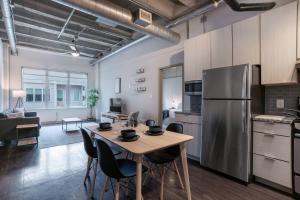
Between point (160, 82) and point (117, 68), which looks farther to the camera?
point (117, 68)

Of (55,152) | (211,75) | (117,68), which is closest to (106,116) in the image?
(117,68)

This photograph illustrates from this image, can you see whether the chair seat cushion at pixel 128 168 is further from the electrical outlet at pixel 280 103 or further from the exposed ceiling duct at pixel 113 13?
the exposed ceiling duct at pixel 113 13

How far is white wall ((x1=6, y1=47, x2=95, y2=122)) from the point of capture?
6.99m

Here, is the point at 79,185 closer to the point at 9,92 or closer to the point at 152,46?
the point at 152,46

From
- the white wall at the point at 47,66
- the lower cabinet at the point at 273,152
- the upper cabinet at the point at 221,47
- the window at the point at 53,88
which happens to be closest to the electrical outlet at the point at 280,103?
the lower cabinet at the point at 273,152

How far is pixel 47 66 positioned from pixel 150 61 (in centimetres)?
550

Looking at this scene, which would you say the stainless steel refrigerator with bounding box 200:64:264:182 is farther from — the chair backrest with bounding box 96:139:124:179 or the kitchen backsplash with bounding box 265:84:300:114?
the chair backrest with bounding box 96:139:124:179

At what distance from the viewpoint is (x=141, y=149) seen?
59.5 inches

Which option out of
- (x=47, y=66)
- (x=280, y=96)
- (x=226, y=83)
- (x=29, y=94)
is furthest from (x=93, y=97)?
(x=280, y=96)

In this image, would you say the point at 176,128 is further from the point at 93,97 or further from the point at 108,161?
the point at 93,97

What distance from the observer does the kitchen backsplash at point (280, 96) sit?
97.2 inches

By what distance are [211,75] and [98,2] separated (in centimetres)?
239

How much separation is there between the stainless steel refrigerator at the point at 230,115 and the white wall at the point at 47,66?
24.6ft

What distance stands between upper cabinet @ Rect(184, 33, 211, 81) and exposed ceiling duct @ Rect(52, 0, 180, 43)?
2.32ft
